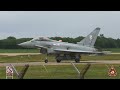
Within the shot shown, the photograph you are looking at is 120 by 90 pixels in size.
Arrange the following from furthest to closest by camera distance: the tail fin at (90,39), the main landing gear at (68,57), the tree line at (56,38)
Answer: the tree line at (56,38)
the tail fin at (90,39)
the main landing gear at (68,57)

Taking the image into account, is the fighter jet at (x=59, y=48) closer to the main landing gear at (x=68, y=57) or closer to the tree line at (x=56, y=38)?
the main landing gear at (x=68, y=57)

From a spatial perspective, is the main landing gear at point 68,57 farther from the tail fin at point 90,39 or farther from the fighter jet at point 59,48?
the tail fin at point 90,39

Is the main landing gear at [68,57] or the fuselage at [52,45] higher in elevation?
the fuselage at [52,45]

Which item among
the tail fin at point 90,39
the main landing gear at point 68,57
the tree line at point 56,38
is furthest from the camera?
the tree line at point 56,38

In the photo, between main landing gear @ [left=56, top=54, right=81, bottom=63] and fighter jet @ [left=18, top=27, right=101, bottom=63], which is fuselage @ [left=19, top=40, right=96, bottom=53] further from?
main landing gear @ [left=56, top=54, right=81, bottom=63]

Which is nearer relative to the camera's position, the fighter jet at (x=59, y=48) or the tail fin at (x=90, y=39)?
the fighter jet at (x=59, y=48)

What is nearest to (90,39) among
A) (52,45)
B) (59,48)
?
(59,48)

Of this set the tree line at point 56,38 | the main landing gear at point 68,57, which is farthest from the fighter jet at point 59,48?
the tree line at point 56,38

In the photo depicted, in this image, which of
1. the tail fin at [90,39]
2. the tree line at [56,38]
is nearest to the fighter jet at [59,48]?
the tail fin at [90,39]

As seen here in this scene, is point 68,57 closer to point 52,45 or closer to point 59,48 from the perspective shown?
point 59,48

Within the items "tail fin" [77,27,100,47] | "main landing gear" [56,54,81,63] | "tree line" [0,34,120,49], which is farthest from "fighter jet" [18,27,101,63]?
"tree line" [0,34,120,49]

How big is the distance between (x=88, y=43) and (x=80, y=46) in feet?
4.88
